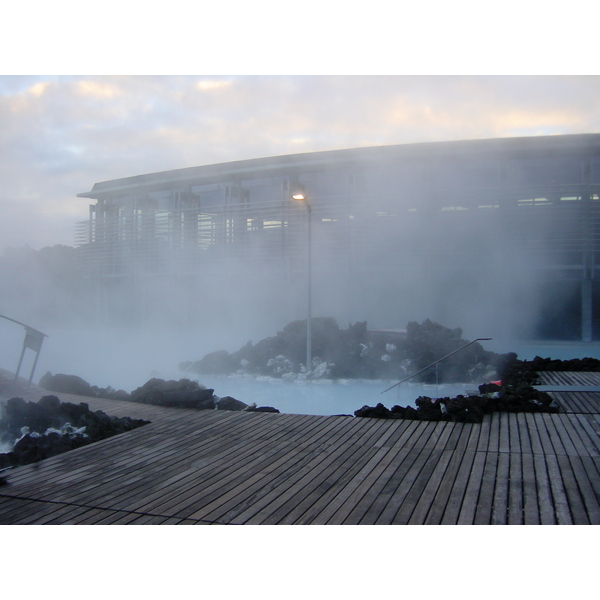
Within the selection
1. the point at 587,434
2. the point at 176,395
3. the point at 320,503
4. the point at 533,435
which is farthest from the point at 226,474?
the point at 587,434

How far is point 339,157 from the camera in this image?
13695mm

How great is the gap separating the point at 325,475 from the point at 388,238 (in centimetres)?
1094

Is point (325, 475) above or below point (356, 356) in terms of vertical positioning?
below

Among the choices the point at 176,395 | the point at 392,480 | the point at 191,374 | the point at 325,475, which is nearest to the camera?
the point at 392,480

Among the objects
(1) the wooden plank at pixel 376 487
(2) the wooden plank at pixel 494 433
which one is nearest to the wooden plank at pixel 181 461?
(1) the wooden plank at pixel 376 487

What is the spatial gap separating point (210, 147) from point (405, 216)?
7518mm

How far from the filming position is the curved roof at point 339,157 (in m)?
11.9

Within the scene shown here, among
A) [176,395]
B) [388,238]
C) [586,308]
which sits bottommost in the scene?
[176,395]

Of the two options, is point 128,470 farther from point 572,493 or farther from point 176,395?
point 572,493

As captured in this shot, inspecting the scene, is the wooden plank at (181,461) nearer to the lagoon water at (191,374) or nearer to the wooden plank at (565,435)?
the wooden plank at (565,435)

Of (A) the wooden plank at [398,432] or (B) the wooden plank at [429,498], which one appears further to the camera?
(A) the wooden plank at [398,432]

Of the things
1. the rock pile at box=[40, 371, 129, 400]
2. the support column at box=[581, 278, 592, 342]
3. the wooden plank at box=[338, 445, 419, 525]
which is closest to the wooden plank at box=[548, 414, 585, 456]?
the wooden plank at box=[338, 445, 419, 525]

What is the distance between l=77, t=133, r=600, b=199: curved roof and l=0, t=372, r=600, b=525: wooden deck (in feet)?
31.1

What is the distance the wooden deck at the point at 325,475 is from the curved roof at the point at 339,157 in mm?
9485
